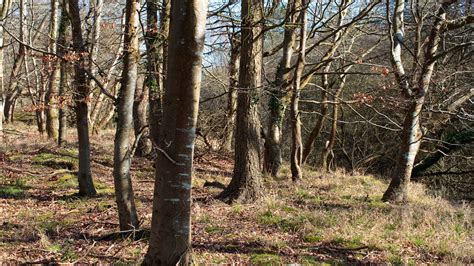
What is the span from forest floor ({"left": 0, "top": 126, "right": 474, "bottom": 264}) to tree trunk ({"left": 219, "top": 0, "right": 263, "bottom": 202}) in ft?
1.12

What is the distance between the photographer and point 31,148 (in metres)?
13.1

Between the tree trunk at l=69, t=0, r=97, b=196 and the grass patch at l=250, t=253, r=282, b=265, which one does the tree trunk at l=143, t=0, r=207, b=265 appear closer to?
the grass patch at l=250, t=253, r=282, b=265

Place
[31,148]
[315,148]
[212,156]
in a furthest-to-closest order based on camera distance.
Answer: [315,148]
[212,156]
[31,148]

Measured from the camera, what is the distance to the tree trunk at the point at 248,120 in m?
8.25

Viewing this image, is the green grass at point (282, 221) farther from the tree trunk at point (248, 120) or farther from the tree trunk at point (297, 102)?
the tree trunk at point (297, 102)

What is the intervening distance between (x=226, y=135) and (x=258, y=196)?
7.70m

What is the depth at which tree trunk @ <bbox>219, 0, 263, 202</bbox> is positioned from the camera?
8250 millimetres

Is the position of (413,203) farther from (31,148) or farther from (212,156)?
(31,148)

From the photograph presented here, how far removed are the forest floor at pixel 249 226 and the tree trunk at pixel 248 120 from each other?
34 cm

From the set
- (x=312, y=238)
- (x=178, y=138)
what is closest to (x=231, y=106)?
(x=312, y=238)

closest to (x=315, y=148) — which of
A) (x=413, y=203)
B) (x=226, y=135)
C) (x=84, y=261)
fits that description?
(x=226, y=135)

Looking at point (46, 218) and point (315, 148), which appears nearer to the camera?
point (46, 218)

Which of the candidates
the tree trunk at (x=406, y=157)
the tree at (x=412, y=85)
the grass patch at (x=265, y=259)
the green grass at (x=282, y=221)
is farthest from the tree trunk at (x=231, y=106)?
the grass patch at (x=265, y=259)

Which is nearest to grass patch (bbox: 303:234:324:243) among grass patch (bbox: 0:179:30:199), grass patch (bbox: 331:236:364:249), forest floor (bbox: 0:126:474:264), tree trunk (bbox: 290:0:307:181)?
forest floor (bbox: 0:126:474:264)
